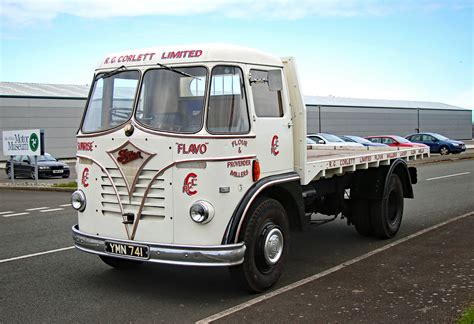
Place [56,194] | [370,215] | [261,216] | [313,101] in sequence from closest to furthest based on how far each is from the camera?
[261,216] → [370,215] → [56,194] → [313,101]

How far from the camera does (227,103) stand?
5.84 m

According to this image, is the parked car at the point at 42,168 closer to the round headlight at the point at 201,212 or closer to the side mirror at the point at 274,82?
the side mirror at the point at 274,82

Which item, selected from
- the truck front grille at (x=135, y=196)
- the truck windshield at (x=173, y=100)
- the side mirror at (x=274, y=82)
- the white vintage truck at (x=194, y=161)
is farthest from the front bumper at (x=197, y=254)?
the side mirror at (x=274, y=82)

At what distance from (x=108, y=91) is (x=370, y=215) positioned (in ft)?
14.4

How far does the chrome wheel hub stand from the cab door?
0.64 metres

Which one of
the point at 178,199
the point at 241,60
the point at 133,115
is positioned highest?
the point at 241,60

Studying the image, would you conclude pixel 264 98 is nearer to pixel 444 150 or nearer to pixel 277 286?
pixel 277 286

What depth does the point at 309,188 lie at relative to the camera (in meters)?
7.23

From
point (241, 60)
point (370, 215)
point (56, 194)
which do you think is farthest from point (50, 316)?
point (56, 194)

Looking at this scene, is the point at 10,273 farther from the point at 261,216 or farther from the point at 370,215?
the point at 370,215

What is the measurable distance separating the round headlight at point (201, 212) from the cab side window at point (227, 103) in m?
0.73

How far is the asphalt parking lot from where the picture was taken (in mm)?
5395

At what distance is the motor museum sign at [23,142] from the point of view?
851 inches

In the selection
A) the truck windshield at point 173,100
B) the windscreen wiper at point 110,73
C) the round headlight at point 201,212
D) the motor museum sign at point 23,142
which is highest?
the windscreen wiper at point 110,73
